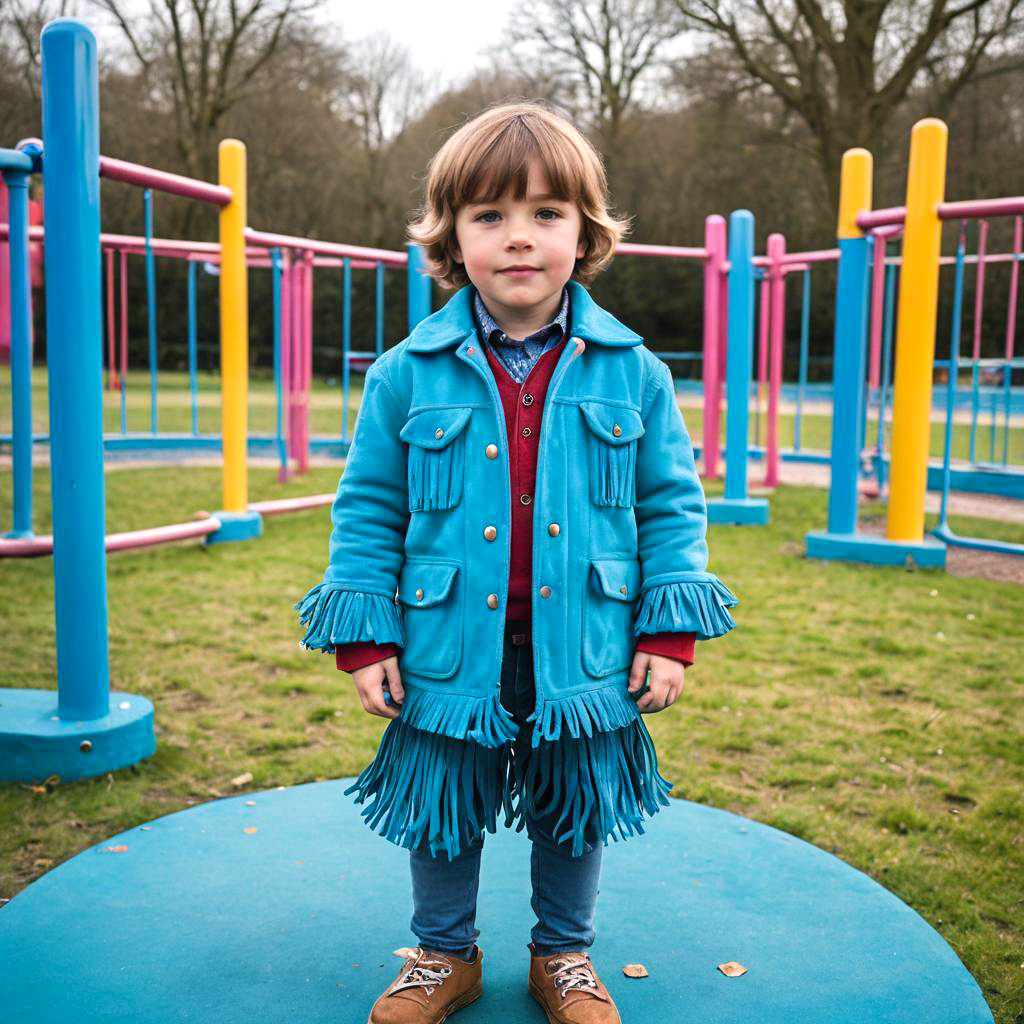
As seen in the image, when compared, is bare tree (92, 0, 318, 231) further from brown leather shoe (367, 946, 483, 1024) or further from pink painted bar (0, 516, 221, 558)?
brown leather shoe (367, 946, 483, 1024)

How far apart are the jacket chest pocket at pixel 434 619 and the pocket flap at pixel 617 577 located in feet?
0.71

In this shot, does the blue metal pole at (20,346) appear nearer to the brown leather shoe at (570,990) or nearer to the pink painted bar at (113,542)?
the pink painted bar at (113,542)

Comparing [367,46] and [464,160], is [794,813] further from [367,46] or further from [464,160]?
[367,46]

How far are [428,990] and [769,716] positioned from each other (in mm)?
1995

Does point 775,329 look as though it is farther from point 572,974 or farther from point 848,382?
point 572,974

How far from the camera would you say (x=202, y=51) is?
21797 mm

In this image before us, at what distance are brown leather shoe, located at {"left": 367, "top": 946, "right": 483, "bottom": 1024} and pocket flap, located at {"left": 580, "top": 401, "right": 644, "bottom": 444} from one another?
0.90 m

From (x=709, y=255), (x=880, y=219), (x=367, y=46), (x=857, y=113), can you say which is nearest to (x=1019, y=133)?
(x=857, y=113)

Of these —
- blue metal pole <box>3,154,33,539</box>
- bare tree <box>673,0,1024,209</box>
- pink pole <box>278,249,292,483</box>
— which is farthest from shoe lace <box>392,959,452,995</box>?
bare tree <box>673,0,1024,209</box>

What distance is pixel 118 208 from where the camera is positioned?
71.1 ft

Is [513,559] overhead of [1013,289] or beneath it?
beneath

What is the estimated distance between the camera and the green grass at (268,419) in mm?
12023

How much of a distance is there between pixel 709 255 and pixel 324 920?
24.0 feet

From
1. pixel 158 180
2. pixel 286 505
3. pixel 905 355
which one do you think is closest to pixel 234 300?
pixel 158 180
